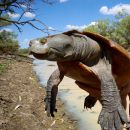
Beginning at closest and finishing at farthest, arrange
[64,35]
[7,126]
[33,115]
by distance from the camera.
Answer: [64,35], [7,126], [33,115]

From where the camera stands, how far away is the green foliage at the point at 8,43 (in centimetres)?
2269

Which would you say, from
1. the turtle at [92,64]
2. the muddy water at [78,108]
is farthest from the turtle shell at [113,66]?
the muddy water at [78,108]

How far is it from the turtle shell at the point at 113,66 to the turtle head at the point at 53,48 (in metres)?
0.13

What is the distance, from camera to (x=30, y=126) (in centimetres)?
398

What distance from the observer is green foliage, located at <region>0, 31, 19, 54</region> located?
22.7 m

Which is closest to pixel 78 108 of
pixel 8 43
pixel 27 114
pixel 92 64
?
pixel 27 114

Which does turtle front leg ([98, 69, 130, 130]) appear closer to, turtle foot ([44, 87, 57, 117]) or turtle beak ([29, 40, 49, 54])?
turtle foot ([44, 87, 57, 117])

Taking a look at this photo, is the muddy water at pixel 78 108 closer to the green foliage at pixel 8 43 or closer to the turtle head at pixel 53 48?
the turtle head at pixel 53 48

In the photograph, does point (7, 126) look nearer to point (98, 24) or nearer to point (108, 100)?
point (108, 100)

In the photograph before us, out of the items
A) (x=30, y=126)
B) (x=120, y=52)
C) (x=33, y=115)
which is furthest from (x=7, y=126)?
(x=120, y=52)

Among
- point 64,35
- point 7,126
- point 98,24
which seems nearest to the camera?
point 64,35

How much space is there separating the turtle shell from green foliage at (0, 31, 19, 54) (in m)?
19.7

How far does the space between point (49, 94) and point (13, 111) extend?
2.91 meters

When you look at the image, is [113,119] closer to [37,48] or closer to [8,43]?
[37,48]
